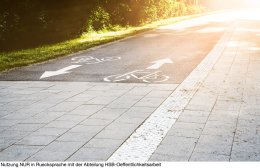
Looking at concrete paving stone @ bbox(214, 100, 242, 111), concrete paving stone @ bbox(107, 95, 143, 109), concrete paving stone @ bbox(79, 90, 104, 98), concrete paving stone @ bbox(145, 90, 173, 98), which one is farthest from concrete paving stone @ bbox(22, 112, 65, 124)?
concrete paving stone @ bbox(214, 100, 242, 111)

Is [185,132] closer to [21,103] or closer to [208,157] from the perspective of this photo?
[208,157]

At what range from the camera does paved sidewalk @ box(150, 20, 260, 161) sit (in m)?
5.25

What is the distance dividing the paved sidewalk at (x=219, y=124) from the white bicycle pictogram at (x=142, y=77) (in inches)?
53.5

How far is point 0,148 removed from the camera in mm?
5664

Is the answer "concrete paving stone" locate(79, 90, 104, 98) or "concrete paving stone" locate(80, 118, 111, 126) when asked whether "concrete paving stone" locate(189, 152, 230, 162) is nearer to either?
"concrete paving stone" locate(80, 118, 111, 126)

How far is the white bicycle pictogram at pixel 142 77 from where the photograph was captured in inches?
421

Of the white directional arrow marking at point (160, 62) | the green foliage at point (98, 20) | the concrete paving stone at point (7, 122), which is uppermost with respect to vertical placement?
the green foliage at point (98, 20)

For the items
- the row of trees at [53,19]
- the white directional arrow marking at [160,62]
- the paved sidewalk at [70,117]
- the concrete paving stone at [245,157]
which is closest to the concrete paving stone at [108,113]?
the paved sidewalk at [70,117]

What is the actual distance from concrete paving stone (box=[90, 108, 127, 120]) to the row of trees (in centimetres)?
1432

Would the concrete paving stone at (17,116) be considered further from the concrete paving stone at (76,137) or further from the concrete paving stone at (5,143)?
the concrete paving stone at (76,137)

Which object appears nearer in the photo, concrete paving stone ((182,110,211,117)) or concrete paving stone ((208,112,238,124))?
concrete paving stone ((208,112,238,124))

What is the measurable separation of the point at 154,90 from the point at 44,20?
49.6 ft

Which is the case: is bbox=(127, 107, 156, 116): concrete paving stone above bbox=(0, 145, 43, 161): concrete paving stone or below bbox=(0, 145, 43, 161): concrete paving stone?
below

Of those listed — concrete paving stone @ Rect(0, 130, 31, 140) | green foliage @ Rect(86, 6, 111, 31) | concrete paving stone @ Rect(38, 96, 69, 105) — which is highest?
green foliage @ Rect(86, 6, 111, 31)
